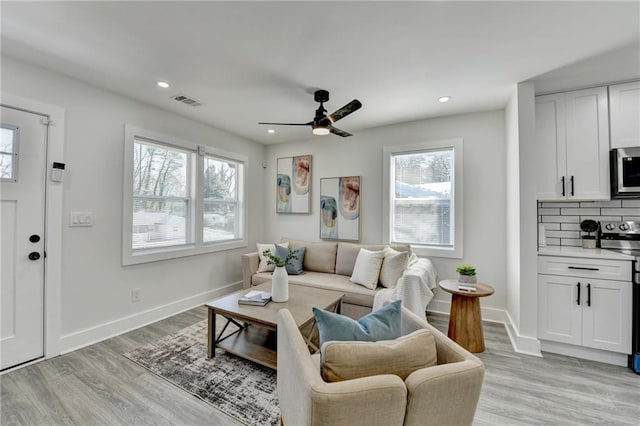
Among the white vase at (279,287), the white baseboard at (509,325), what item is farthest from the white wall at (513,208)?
the white vase at (279,287)

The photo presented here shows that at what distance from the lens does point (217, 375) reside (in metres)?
2.07

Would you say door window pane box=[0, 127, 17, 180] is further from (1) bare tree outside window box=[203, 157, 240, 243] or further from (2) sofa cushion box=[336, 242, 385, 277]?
(2) sofa cushion box=[336, 242, 385, 277]

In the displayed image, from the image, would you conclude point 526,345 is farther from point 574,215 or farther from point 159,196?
point 159,196

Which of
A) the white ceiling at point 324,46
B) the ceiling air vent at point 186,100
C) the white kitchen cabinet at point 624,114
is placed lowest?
the white kitchen cabinet at point 624,114

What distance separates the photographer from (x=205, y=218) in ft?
12.5

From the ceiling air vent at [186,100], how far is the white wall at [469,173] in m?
1.97

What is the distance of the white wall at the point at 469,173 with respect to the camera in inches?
124

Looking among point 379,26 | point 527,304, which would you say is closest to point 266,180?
point 379,26

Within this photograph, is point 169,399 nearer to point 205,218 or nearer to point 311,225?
point 205,218

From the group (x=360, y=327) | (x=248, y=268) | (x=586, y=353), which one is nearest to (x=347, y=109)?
(x=360, y=327)

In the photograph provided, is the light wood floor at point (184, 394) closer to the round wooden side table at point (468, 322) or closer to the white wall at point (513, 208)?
the round wooden side table at point (468, 322)

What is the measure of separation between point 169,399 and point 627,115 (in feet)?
14.8

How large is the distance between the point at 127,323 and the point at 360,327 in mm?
2855

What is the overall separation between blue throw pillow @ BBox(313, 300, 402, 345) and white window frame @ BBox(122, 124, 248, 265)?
2.66m
